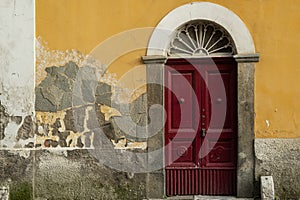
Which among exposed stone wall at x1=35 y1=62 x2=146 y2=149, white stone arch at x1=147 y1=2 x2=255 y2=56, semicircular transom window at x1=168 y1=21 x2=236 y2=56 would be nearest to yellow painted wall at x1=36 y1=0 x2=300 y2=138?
white stone arch at x1=147 y1=2 x2=255 y2=56

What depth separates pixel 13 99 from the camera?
7.16m

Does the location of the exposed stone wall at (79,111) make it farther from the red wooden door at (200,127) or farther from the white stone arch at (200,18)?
→ the white stone arch at (200,18)

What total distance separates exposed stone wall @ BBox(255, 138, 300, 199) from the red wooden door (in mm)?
577

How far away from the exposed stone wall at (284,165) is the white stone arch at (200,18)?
1515 mm

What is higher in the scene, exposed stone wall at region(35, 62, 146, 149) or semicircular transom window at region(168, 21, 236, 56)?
semicircular transom window at region(168, 21, 236, 56)

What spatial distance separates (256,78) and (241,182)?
Answer: 1.65 metres

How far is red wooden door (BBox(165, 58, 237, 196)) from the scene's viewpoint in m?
7.11

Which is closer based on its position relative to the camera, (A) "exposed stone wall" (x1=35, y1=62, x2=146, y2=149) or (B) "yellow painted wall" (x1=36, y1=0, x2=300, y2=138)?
(B) "yellow painted wall" (x1=36, y1=0, x2=300, y2=138)

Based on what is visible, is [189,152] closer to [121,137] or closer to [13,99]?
[121,137]

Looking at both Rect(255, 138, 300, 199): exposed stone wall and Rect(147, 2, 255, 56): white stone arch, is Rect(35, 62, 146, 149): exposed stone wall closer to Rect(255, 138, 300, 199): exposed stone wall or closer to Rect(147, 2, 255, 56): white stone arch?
Rect(147, 2, 255, 56): white stone arch

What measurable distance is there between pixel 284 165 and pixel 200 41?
2361 millimetres

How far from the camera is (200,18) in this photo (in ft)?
22.7

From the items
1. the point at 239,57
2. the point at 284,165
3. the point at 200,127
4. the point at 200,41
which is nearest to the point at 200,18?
the point at 200,41

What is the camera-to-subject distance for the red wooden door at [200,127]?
711cm
